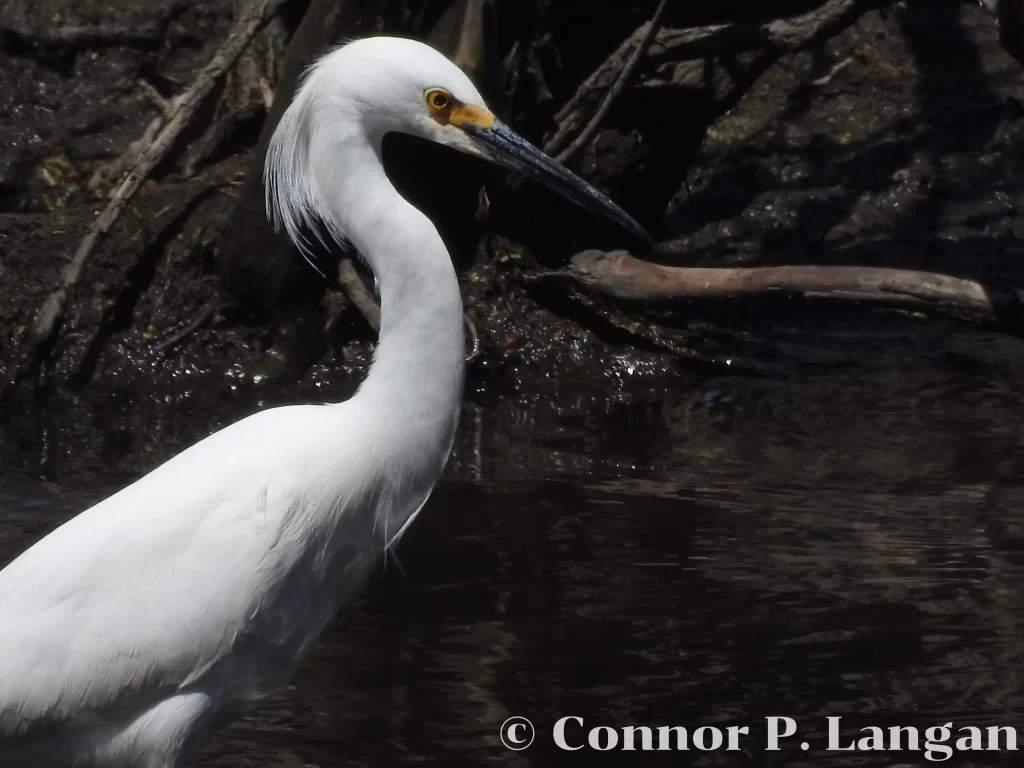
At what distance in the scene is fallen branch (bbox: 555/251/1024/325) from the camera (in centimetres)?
523

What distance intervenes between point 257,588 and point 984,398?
435 cm

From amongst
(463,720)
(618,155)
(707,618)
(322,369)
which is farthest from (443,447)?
(618,155)

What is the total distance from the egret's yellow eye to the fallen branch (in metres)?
2.14

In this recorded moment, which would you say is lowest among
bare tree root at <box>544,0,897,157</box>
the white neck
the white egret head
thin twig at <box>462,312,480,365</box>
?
the white neck

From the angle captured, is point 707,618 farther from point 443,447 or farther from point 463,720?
point 443,447

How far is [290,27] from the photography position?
771 cm

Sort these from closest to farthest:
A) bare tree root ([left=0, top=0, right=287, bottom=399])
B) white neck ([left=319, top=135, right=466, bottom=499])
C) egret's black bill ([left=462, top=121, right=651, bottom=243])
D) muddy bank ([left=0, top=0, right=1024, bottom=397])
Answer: white neck ([left=319, top=135, right=466, bottom=499]) < egret's black bill ([left=462, top=121, right=651, bottom=243]) < bare tree root ([left=0, top=0, right=287, bottom=399]) < muddy bank ([left=0, top=0, right=1024, bottom=397])

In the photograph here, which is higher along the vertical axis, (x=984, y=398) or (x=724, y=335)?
(x=724, y=335)

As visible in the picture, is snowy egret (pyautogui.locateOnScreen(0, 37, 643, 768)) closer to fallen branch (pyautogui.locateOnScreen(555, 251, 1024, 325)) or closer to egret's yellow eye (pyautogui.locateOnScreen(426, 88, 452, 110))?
egret's yellow eye (pyautogui.locateOnScreen(426, 88, 452, 110))

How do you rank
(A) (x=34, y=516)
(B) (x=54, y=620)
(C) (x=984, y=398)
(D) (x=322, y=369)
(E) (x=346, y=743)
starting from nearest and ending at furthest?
(B) (x=54, y=620) < (E) (x=346, y=743) < (A) (x=34, y=516) < (C) (x=984, y=398) < (D) (x=322, y=369)

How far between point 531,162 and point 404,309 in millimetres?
588

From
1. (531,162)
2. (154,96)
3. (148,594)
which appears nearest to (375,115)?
(531,162)

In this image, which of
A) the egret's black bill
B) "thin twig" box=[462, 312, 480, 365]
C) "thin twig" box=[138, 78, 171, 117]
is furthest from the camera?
"thin twig" box=[138, 78, 171, 117]

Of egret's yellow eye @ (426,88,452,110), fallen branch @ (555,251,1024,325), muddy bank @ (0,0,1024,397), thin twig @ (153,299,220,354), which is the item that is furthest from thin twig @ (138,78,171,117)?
egret's yellow eye @ (426,88,452,110)
